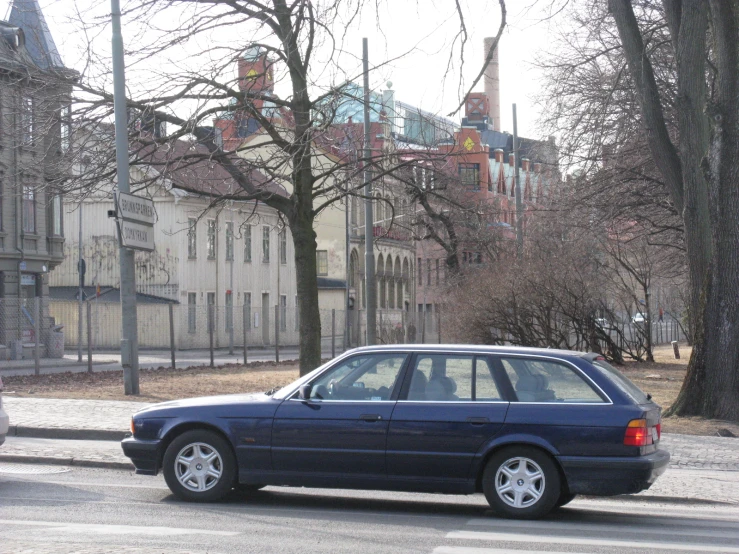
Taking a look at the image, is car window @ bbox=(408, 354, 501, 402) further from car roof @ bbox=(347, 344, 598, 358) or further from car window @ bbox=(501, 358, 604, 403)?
car window @ bbox=(501, 358, 604, 403)

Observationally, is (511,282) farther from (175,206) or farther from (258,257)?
(258,257)

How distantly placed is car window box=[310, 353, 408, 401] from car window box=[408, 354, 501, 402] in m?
0.19

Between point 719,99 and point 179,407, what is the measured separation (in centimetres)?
1091

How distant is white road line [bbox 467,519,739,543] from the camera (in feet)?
27.6

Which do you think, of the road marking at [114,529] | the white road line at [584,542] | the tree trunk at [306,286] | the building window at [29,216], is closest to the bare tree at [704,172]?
the tree trunk at [306,286]

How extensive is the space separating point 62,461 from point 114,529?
13.4 ft

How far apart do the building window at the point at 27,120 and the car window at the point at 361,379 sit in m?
11.6

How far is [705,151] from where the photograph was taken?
17.2m

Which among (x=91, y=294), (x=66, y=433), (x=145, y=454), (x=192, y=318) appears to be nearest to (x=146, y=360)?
(x=192, y=318)

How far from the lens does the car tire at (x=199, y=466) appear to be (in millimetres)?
9195

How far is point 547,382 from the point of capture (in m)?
8.96

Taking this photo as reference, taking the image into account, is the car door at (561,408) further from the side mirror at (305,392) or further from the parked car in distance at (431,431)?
the side mirror at (305,392)

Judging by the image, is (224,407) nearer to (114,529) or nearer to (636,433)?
(114,529)

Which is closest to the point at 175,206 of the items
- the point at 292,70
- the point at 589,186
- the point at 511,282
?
the point at 511,282
